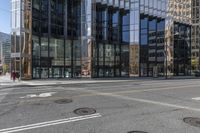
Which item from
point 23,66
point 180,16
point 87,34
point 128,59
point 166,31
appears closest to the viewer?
point 23,66

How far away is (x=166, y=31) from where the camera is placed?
6209cm

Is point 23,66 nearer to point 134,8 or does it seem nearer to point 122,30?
point 122,30

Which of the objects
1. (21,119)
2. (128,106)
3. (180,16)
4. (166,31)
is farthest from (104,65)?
(21,119)

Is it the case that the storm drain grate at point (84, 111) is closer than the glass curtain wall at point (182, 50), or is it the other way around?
the storm drain grate at point (84, 111)

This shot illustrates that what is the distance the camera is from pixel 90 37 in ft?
159

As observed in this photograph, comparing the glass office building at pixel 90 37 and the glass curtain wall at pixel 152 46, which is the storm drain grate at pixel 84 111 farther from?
the glass curtain wall at pixel 152 46

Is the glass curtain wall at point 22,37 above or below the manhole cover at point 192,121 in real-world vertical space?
above

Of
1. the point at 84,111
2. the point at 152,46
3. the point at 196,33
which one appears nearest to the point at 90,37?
the point at 152,46

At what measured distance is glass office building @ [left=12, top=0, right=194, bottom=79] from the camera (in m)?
42.3

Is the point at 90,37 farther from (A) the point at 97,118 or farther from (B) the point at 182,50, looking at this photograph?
(A) the point at 97,118

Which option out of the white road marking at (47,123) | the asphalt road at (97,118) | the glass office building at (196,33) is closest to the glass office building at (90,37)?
the glass office building at (196,33)

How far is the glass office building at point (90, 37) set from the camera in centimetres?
4231

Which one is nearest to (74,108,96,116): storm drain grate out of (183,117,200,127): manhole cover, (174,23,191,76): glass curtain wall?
(183,117,200,127): manhole cover

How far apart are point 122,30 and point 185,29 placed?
23.3 m
